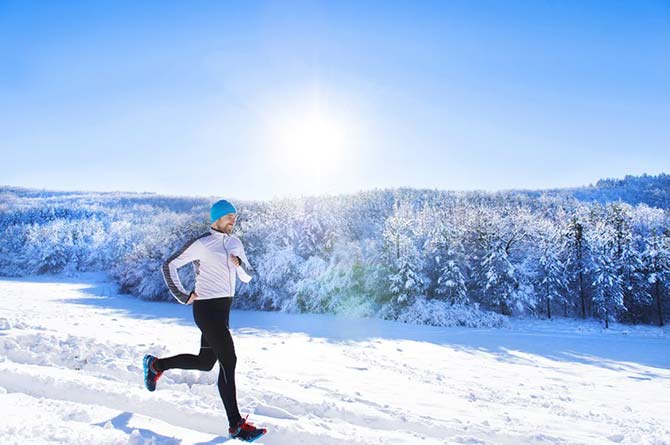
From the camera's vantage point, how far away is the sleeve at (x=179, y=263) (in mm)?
3713

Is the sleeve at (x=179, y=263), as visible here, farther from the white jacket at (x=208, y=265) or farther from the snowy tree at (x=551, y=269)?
the snowy tree at (x=551, y=269)

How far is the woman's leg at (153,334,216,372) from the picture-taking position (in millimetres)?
3799

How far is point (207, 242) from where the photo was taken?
12.3 feet

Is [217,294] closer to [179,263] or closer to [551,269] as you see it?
[179,263]

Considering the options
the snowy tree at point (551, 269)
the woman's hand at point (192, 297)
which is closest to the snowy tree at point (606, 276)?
the snowy tree at point (551, 269)

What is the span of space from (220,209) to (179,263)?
24.9 inches

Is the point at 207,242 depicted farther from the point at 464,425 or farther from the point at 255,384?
the point at 464,425

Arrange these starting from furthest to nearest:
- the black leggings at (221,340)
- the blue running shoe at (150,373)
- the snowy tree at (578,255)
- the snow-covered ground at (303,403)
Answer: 1. the snowy tree at (578,255)
2. the blue running shoe at (150,373)
3. the snow-covered ground at (303,403)
4. the black leggings at (221,340)

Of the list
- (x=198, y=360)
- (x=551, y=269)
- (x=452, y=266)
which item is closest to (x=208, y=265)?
(x=198, y=360)

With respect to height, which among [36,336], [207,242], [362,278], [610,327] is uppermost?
[207,242]

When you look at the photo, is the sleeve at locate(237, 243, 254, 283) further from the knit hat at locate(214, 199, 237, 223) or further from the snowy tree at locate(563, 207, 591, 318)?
the snowy tree at locate(563, 207, 591, 318)

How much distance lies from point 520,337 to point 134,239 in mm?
82066

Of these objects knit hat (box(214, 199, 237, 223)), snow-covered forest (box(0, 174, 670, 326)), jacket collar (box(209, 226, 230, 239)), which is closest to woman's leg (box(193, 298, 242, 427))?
jacket collar (box(209, 226, 230, 239))

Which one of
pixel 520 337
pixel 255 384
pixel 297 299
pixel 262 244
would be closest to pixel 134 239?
pixel 262 244
